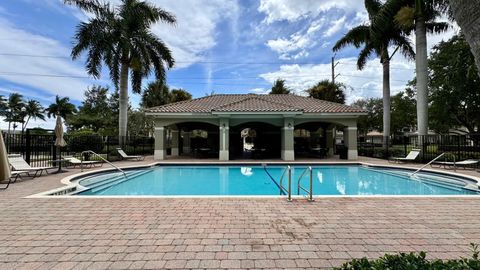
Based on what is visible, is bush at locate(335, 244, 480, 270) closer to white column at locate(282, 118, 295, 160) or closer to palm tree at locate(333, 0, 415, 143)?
white column at locate(282, 118, 295, 160)

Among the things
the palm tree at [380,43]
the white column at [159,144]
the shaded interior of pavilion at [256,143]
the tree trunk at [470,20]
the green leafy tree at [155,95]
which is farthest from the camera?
the green leafy tree at [155,95]

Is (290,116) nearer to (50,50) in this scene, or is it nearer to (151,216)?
(151,216)

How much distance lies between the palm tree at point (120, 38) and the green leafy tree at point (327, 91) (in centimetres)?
1873

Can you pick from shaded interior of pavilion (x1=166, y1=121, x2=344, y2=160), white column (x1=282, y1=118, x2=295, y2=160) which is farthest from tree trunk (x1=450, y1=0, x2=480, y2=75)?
shaded interior of pavilion (x1=166, y1=121, x2=344, y2=160)

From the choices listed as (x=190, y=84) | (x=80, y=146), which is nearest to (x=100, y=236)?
(x=80, y=146)

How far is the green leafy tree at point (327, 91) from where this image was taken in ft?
100

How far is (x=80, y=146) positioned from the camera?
68.7 feet

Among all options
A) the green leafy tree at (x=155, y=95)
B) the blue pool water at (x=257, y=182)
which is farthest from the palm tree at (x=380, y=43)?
the green leafy tree at (x=155, y=95)

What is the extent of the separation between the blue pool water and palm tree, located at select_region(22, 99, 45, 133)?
2522 inches

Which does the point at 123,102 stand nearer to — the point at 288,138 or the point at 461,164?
the point at 288,138

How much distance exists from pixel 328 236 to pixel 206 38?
2138 cm

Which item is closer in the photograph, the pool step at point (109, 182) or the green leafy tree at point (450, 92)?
the pool step at point (109, 182)

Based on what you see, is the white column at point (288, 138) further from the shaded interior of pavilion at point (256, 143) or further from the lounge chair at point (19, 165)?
the lounge chair at point (19, 165)

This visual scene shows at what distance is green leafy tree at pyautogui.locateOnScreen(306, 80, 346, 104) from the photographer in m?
30.6
